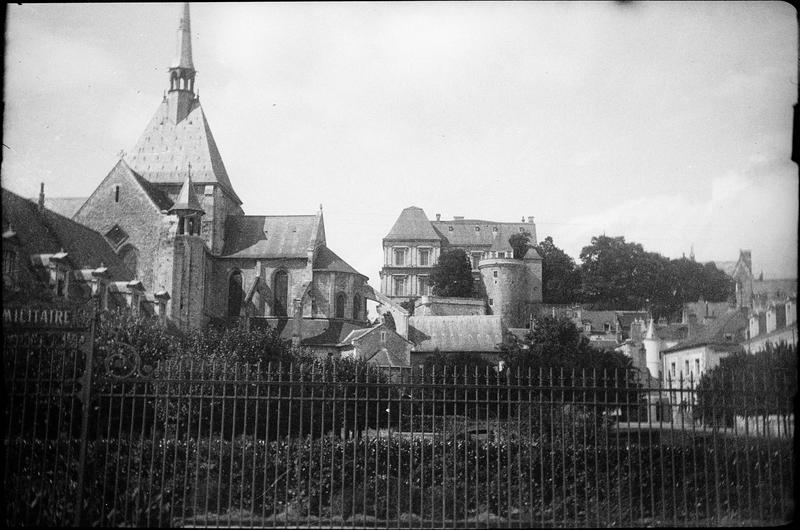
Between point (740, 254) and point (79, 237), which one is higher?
point (79, 237)

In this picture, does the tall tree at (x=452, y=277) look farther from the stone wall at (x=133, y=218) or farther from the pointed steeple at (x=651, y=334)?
the stone wall at (x=133, y=218)

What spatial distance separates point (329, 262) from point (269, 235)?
5.41 meters

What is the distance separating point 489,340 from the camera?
48.0 meters

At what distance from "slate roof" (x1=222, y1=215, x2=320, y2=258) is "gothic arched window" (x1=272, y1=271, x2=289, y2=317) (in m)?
1.55

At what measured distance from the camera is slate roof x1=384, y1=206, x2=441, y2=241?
77250mm

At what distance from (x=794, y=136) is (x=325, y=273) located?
45.0 m

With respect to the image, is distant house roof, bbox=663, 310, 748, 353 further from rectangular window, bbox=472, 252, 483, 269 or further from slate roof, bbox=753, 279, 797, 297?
rectangular window, bbox=472, 252, 483, 269

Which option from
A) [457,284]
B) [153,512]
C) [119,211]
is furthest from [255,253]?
[153,512]

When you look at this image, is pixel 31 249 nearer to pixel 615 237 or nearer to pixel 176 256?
pixel 176 256

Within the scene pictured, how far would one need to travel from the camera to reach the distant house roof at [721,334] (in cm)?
2556

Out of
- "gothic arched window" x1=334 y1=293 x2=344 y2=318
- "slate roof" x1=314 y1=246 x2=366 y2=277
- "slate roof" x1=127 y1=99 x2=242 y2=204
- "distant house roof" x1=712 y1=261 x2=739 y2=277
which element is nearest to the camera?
"distant house roof" x1=712 y1=261 x2=739 y2=277

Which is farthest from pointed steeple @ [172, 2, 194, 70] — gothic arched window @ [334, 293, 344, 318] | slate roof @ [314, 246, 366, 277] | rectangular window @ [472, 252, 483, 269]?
rectangular window @ [472, 252, 483, 269]

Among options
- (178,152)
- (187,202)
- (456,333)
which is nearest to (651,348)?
(456,333)

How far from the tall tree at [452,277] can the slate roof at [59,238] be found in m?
38.3
